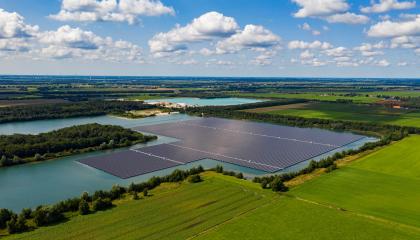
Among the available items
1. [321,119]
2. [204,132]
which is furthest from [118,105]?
[321,119]

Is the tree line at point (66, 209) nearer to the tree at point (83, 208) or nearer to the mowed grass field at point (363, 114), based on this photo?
the tree at point (83, 208)

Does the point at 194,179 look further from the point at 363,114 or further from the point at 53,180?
the point at 363,114

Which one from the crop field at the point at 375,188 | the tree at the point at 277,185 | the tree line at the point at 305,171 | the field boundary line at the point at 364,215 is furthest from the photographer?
the tree line at the point at 305,171

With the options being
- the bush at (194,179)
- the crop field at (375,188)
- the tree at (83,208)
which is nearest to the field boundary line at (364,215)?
the crop field at (375,188)

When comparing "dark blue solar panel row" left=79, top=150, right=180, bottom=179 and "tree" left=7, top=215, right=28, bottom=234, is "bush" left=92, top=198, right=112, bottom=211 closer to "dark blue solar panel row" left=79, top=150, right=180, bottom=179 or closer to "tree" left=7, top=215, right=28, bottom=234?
"tree" left=7, top=215, right=28, bottom=234

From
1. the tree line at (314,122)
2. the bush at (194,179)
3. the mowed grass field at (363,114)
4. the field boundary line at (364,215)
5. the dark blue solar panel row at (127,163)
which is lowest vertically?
Result: the field boundary line at (364,215)

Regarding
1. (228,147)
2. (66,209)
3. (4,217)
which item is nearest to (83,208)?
(66,209)

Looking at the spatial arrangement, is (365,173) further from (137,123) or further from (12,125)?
(12,125)
